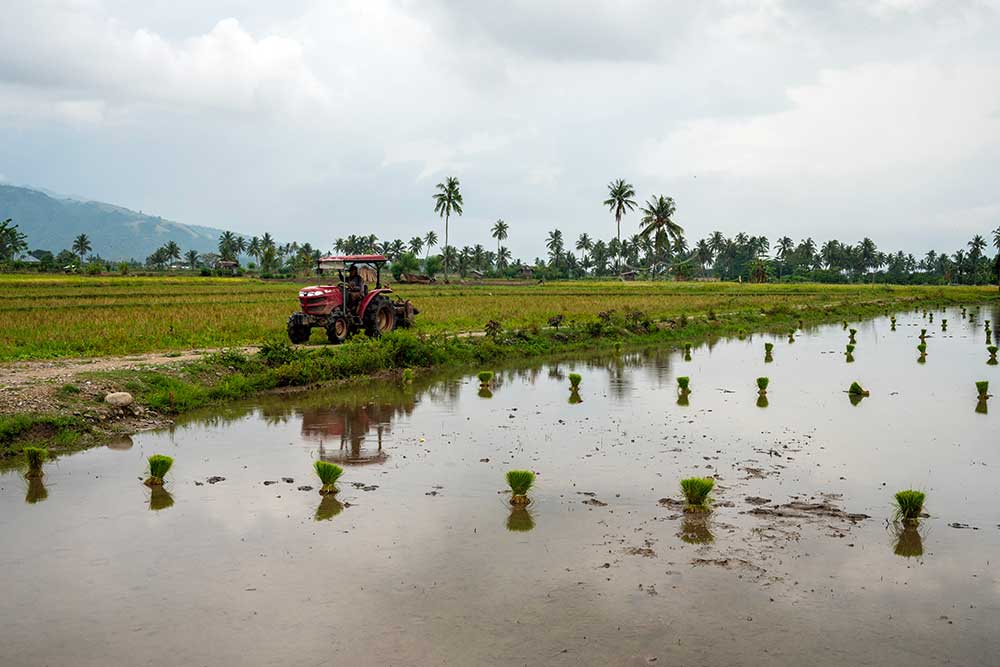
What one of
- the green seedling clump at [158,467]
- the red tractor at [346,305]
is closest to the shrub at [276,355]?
the red tractor at [346,305]

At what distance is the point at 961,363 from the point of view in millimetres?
22984

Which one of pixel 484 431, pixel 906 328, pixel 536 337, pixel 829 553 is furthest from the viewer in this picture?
pixel 906 328

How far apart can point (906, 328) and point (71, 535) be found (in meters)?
38.0

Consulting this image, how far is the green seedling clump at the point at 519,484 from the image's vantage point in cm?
897

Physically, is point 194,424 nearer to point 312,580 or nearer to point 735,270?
point 312,580

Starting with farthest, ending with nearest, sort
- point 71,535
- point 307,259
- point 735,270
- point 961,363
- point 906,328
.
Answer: point 735,270, point 307,259, point 906,328, point 961,363, point 71,535

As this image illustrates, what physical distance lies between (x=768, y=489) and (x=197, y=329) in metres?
18.6

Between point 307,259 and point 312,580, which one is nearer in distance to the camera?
point 312,580

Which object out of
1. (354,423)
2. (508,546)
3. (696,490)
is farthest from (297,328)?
(696,490)

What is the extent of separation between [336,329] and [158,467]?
1169 centimetres

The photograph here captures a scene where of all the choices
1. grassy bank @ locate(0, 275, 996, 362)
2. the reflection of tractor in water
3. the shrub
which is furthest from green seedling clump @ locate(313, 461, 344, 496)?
grassy bank @ locate(0, 275, 996, 362)

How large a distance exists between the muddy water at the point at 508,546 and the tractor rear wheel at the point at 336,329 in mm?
6746

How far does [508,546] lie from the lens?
305 inches

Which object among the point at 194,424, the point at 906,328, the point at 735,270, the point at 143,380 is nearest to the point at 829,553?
the point at 194,424
